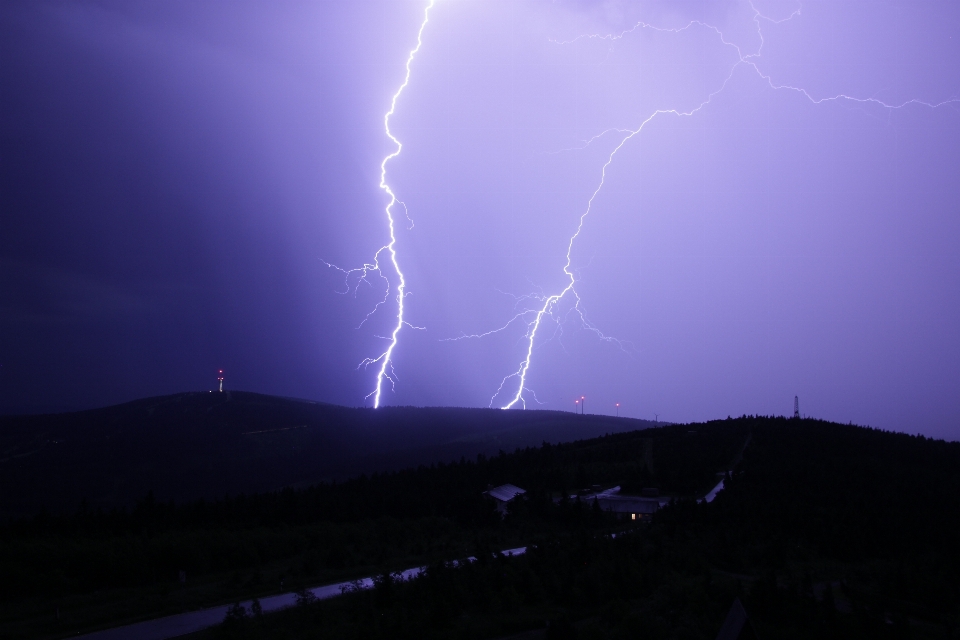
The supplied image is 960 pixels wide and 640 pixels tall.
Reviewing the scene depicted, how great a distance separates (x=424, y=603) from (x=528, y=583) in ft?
8.05

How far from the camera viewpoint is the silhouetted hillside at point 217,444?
66.2m

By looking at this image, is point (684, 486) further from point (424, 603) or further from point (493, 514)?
point (424, 603)

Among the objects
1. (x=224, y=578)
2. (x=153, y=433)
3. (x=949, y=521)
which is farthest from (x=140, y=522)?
(x=153, y=433)

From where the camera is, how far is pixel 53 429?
82.5m

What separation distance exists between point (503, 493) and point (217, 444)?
59863 millimetres

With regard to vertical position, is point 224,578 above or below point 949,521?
below

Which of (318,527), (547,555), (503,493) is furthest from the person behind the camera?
→ (503,493)

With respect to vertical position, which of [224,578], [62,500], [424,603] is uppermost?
[424,603]

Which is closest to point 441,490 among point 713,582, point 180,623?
point 180,623

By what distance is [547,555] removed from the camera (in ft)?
52.8

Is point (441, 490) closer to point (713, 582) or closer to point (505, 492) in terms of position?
point (505, 492)

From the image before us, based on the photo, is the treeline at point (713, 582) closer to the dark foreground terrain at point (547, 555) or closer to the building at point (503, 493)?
the dark foreground terrain at point (547, 555)

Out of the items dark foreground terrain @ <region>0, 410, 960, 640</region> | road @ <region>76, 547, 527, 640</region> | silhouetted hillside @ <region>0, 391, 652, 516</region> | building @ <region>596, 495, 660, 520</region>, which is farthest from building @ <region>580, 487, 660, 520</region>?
silhouetted hillside @ <region>0, 391, 652, 516</region>

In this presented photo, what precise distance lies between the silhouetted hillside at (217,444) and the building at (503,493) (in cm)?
3888
